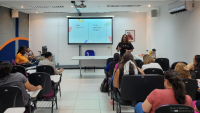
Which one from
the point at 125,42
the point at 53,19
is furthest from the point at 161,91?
the point at 53,19

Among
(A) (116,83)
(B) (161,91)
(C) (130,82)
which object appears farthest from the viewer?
(A) (116,83)

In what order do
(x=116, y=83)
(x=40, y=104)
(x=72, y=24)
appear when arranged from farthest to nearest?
1. (x=72, y=24)
2. (x=40, y=104)
3. (x=116, y=83)

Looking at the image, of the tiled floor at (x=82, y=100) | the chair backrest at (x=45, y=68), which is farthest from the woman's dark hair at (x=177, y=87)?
the chair backrest at (x=45, y=68)

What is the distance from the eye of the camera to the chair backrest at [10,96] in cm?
197

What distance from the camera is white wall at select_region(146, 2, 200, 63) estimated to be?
171 inches

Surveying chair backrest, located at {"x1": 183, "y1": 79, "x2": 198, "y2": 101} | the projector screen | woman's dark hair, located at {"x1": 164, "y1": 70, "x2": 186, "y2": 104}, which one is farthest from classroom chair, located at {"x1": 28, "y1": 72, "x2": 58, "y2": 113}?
the projector screen

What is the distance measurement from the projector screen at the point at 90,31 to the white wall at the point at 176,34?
2.13 m

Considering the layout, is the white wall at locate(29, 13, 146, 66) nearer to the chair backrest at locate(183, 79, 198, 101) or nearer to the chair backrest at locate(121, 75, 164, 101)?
the chair backrest at locate(121, 75, 164, 101)

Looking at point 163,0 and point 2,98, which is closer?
point 2,98

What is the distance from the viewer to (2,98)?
200 centimetres

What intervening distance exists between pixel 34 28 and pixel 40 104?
18.4 ft

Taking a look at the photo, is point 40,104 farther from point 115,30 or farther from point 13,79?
point 115,30

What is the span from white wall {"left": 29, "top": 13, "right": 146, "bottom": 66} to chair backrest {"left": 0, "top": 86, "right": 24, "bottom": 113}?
6484mm

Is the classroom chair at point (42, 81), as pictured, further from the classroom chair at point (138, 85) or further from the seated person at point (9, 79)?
the classroom chair at point (138, 85)
